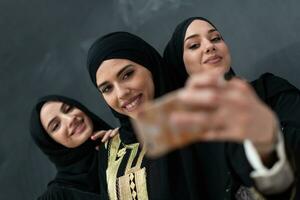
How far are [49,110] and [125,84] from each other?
362 mm

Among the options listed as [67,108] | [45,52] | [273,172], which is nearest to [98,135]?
[67,108]

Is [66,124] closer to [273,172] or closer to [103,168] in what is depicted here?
[103,168]

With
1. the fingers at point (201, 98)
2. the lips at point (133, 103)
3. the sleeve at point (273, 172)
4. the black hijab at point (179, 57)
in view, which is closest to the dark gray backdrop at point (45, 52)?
the black hijab at point (179, 57)

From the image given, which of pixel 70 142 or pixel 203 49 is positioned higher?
pixel 203 49

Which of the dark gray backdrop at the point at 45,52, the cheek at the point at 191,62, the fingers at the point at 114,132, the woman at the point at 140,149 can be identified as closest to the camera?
the woman at the point at 140,149

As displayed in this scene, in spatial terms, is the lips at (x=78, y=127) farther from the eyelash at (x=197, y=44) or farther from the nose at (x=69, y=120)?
the eyelash at (x=197, y=44)

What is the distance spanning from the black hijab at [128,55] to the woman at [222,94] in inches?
3.5

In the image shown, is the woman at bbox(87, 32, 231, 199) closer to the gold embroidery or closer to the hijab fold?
the gold embroidery

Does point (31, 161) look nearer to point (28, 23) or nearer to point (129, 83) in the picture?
point (28, 23)

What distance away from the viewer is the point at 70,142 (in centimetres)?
141

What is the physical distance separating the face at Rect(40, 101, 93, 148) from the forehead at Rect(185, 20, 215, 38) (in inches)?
15.0

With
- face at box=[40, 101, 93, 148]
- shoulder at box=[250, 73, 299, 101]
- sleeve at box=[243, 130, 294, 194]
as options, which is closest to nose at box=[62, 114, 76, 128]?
face at box=[40, 101, 93, 148]

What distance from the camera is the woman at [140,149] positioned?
3.40ft

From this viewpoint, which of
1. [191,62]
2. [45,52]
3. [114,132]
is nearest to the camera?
[191,62]
